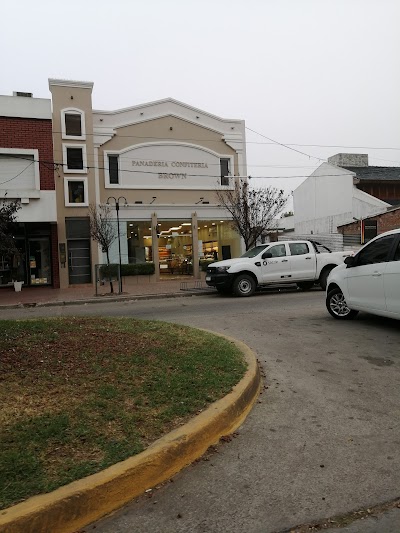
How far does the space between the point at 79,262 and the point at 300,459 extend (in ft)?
69.0

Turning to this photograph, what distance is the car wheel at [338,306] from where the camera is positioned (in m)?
8.86

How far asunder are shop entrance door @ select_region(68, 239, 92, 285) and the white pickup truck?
1008 centimetres

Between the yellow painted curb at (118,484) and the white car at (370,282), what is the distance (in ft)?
14.8

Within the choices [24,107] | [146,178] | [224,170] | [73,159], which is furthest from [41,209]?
[224,170]

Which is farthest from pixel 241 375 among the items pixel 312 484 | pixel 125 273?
pixel 125 273

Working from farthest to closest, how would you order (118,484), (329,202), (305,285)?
1. (329,202)
2. (305,285)
3. (118,484)

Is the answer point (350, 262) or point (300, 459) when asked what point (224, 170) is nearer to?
point (350, 262)

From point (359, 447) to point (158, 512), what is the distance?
174cm

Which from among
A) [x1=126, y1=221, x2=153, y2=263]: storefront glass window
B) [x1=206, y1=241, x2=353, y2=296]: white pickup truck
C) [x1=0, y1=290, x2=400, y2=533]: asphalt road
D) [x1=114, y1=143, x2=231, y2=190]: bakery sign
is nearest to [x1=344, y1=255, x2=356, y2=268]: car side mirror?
[x1=0, y1=290, x2=400, y2=533]: asphalt road

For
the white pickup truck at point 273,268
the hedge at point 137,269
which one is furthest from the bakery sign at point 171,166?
the white pickup truck at point 273,268

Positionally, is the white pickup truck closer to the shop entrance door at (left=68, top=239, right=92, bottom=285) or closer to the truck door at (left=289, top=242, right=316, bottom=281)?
the truck door at (left=289, top=242, right=316, bottom=281)

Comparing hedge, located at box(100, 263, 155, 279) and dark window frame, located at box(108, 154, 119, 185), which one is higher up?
dark window frame, located at box(108, 154, 119, 185)

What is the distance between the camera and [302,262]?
1505 centimetres

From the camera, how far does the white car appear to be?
284 inches
